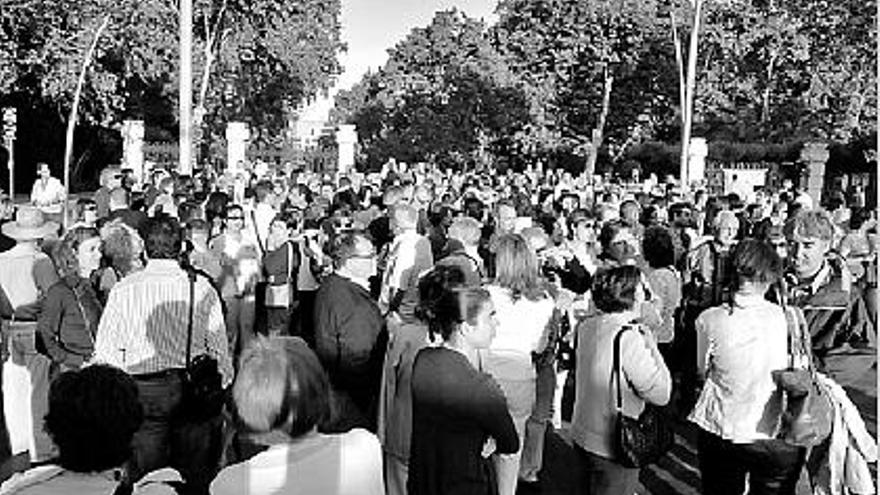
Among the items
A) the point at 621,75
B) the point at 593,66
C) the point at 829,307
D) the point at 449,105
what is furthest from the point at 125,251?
the point at 449,105

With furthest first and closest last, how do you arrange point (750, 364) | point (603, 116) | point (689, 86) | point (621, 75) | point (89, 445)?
point (621, 75), point (603, 116), point (689, 86), point (750, 364), point (89, 445)

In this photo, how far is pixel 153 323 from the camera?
5988mm

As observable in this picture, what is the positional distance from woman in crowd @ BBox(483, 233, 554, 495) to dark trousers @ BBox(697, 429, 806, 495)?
0.99 m

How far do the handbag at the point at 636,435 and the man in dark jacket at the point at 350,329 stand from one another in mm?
1678

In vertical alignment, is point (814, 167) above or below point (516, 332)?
above

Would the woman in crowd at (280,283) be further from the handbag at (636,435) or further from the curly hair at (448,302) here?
the curly hair at (448,302)

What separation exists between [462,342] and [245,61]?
45.8 m

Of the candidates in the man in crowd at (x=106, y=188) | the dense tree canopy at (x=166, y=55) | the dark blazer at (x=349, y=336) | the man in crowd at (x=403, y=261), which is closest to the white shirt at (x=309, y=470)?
the dark blazer at (x=349, y=336)

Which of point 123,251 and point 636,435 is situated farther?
point 123,251

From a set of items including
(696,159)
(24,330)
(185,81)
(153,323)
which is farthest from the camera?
(696,159)

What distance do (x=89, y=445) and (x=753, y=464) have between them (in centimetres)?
316

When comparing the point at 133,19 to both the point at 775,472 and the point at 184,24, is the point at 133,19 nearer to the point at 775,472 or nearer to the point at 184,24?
the point at 184,24

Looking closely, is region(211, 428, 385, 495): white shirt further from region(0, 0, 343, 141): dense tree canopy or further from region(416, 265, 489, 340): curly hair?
region(0, 0, 343, 141): dense tree canopy

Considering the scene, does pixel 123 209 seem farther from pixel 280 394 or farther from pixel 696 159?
pixel 696 159
